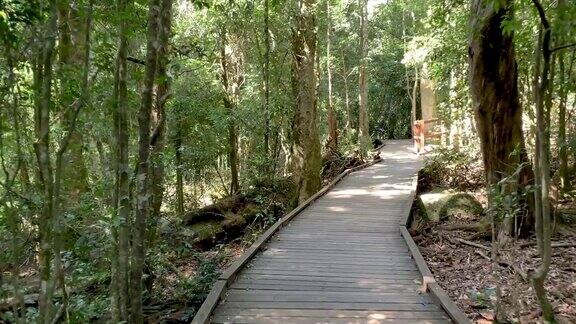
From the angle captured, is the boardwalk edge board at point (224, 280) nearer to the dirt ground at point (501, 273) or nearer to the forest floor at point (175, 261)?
the forest floor at point (175, 261)

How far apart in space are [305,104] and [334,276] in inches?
233

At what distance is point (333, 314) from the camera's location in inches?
169

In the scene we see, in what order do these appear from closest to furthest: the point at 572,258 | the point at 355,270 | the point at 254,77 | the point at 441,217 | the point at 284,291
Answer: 1. the point at 284,291
2. the point at 355,270
3. the point at 572,258
4. the point at 441,217
5. the point at 254,77

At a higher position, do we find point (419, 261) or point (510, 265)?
point (419, 261)

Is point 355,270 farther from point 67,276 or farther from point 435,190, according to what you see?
point 435,190

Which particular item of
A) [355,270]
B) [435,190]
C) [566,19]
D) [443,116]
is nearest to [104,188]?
[355,270]

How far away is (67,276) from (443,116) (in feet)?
38.0

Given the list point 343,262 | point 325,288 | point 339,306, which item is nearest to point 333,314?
point 339,306

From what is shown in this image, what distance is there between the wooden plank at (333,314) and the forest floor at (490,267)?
2.13ft

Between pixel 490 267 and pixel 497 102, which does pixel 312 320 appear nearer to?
pixel 490 267

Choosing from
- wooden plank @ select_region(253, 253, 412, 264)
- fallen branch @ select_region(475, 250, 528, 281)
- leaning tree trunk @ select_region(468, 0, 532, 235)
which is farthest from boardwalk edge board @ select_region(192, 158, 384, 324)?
leaning tree trunk @ select_region(468, 0, 532, 235)

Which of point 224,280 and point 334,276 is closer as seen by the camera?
point 224,280

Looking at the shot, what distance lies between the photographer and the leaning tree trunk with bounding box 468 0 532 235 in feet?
21.3

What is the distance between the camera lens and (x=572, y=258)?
6219mm
